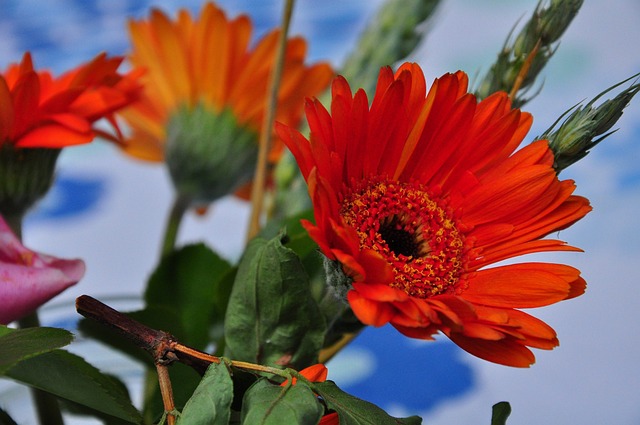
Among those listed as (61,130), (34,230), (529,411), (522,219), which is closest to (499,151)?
(522,219)

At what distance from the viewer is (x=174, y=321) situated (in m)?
0.25

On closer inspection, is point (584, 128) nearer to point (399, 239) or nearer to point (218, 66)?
point (399, 239)

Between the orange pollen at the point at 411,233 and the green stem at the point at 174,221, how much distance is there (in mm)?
153

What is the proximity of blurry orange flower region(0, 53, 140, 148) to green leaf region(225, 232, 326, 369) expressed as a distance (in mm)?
64

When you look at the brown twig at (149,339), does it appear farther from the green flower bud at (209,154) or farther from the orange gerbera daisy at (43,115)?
the green flower bud at (209,154)

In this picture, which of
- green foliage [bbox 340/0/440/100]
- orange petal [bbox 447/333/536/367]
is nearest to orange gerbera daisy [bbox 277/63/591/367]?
orange petal [bbox 447/333/536/367]

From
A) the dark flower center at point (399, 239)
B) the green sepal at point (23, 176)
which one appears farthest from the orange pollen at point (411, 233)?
the green sepal at point (23, 176)

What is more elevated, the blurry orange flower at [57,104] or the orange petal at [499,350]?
the blurry orange flower at [57,104]

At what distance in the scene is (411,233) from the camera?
213mm

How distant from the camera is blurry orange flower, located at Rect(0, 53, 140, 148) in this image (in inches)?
8.8

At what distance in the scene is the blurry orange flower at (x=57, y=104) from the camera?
223 mm

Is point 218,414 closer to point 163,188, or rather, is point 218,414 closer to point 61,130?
point 61,130

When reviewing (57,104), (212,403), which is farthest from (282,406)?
(57,104)

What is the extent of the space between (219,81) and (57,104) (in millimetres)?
112
